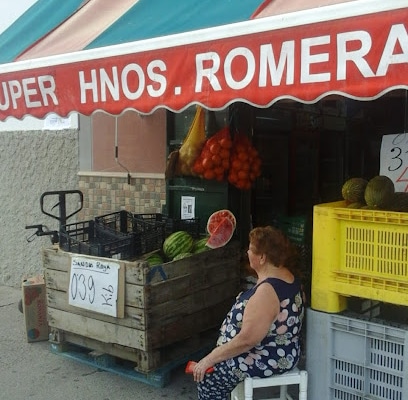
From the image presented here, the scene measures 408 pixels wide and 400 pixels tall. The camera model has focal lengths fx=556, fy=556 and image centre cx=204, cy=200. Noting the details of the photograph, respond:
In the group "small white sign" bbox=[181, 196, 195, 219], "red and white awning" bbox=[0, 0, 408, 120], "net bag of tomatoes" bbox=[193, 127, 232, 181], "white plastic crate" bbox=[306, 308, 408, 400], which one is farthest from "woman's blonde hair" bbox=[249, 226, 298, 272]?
"small white sign" bbox=[181, 196, 195, 219]

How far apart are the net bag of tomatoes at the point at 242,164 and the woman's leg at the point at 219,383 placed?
74.7 inches

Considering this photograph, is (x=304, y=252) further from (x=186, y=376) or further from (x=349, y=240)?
(x=349, y=240)

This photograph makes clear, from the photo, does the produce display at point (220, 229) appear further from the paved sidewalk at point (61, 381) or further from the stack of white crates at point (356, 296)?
the stack of white crates at point (356, 296)

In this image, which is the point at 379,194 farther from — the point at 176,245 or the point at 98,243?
the point at 98,243

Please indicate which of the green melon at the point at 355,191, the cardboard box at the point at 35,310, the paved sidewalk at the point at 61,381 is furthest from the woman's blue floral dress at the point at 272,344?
the cardboard box at the point at 35,310

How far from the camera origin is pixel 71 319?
13.8ft

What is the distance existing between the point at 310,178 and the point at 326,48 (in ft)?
11.7

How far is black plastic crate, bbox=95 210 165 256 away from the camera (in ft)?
13.8

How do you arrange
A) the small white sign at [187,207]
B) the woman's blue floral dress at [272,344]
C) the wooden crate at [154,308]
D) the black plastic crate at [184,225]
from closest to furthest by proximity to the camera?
the woman's blue floral dress at [272,344]
the wooden crate at [154,308]
the black plastic crate at [184,225]
the small white sign at [187,207]

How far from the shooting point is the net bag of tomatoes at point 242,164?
15.2 ft

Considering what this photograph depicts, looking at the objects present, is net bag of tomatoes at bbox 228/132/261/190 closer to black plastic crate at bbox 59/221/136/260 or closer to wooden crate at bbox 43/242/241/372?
wooden crate at bbox 43/242/241/372

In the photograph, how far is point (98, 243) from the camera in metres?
4.36

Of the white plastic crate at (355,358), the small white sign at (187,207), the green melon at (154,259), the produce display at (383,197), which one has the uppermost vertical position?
the produce display at (383,197)

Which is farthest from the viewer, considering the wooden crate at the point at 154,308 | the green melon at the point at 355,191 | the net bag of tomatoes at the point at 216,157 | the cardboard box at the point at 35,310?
the cardboard box at the point at 35,310
